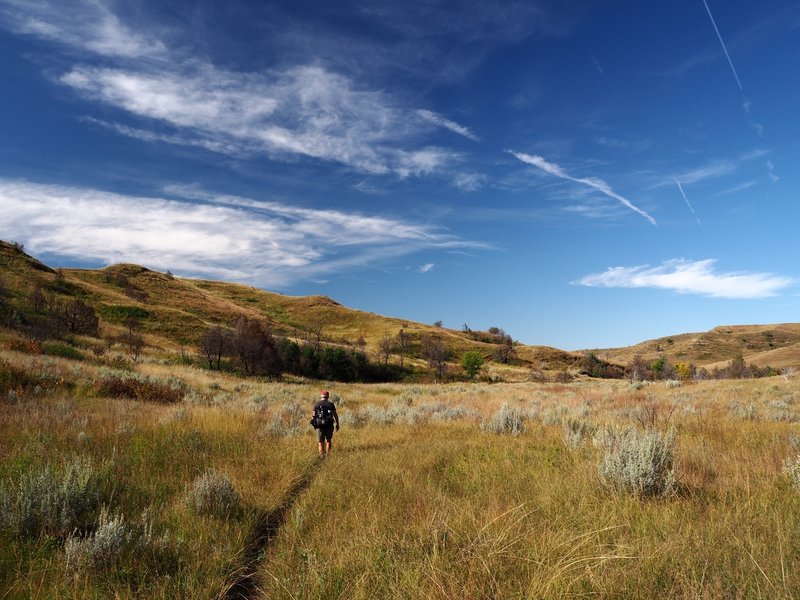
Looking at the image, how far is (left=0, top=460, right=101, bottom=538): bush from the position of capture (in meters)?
4.20

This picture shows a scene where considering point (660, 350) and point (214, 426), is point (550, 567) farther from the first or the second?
point (660, 350)

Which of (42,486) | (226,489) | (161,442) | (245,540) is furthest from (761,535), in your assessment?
(161,442)

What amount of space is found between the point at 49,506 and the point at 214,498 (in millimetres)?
1605

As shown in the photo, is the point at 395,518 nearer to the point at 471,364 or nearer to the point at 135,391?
the point at 135,391

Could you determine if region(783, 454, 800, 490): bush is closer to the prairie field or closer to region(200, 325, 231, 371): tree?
the prairie field

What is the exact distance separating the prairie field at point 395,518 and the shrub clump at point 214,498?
2cm

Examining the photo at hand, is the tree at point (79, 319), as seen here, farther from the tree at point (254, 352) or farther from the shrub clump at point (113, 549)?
the shrub clump at point (113, 549)

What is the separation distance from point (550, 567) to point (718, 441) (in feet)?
22.8

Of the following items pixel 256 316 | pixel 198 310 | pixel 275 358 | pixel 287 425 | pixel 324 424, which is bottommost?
pixel 287 425

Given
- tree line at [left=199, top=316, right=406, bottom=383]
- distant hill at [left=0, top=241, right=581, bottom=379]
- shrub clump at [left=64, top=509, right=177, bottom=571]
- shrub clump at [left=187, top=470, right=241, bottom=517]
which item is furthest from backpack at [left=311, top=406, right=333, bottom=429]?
distant hill at [left=0, top=241, right=581, bottom=379]

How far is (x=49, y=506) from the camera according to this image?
14.3 feet

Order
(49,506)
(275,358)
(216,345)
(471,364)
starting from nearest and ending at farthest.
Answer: (49,506)
(216,345)
(275,358)
(471,364)

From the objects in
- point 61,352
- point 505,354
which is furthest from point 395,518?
point 505,354

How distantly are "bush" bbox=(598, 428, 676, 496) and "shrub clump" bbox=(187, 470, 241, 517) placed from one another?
4734mm
